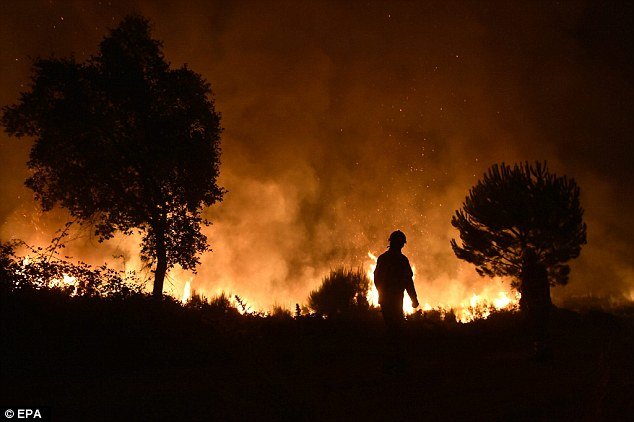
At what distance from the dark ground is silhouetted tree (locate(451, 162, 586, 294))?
552 inches

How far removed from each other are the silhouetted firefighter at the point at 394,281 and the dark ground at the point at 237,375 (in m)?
0.98

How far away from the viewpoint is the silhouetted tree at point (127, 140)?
42.5ft

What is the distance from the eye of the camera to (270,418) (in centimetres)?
390

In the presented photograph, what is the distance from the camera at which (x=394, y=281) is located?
22.8 feet

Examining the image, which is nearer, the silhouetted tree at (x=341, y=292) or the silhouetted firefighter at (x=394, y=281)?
the silhouetted firefighter at (x=394, y=281)

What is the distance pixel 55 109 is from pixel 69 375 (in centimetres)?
1022

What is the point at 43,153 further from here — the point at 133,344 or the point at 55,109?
the point at 133,344

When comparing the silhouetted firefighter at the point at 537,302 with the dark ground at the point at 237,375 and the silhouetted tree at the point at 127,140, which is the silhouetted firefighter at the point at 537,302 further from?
Answer: the silhouetted tree at the point at 127,140

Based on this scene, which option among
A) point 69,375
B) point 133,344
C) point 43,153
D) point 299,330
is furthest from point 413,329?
point 43,153

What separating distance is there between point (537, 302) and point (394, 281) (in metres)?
3.52

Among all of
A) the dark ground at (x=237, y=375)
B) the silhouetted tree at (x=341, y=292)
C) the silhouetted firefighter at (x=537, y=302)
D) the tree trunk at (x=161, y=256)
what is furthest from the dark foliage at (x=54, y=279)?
the silhouetted tree at (x=341, y=292)

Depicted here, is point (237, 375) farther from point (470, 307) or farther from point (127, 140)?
point (470, 307)

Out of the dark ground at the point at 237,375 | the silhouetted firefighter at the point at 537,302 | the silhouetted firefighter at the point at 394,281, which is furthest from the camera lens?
the silhouetted firefighter at the point at 537,302

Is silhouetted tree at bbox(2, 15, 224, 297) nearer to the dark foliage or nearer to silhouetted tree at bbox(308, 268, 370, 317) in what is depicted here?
the dark foliage
